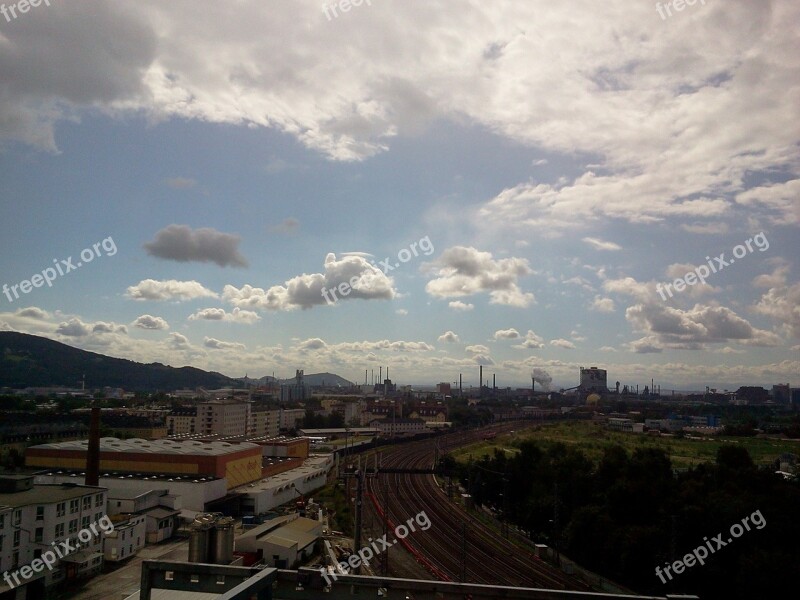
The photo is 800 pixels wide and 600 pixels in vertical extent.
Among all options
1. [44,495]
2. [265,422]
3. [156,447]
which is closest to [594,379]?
[265,422]

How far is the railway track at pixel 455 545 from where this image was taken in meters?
12.5

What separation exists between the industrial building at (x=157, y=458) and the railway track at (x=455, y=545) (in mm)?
4833

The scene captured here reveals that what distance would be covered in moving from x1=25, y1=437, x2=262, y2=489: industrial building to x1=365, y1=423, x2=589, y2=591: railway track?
4.83 metres

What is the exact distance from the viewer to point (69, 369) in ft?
303

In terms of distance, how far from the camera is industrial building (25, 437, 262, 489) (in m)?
19.5

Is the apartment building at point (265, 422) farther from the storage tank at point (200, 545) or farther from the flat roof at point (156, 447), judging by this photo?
the storage tank at point (200, 545)

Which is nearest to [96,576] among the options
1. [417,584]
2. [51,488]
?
[51,488]

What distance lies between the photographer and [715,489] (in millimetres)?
14125

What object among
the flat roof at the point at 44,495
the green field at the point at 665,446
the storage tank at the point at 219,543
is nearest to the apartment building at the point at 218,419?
the green field at the point at 665,446

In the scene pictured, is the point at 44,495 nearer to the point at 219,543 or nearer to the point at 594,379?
the point at 219,543

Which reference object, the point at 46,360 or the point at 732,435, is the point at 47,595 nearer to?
the point at 732,435

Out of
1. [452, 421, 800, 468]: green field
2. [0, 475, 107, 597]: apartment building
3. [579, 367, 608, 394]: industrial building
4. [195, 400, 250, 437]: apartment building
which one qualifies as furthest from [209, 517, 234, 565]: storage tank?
[579, 367, 608, 394]: industrial building

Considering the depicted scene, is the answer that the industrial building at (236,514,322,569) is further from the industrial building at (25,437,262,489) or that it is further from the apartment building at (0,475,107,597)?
the industrial building at (25,437,262,489)

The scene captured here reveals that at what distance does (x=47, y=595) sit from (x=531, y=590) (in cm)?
1192
